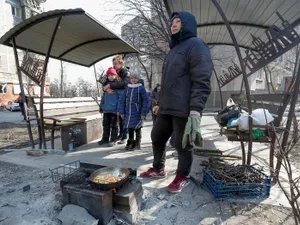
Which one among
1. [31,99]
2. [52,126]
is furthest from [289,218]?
[31,99]

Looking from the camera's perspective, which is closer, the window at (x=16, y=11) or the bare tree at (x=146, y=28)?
the bare tree at (x=146, y=28)

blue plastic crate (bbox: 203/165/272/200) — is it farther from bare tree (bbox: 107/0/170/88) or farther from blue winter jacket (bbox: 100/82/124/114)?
bare tree (bbox: 107/0/170/88)

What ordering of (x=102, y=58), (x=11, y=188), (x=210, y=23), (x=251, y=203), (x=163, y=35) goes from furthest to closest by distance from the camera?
(x=163, y=35)
(x=102, y=58)
(x=210, y=23)
(x=11, y=188)
(x=251, y=203)

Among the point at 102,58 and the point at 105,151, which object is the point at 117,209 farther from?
the point at 102,58

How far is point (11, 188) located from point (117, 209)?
5.63 feet

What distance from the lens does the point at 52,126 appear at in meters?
4.03

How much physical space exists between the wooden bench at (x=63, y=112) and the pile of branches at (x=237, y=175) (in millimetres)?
3053

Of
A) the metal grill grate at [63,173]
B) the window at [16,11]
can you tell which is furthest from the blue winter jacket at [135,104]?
the window at [16,11]

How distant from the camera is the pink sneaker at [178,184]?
2498 millimetres

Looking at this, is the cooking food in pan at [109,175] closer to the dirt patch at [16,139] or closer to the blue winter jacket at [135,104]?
the blue winter jacket at [135,104]

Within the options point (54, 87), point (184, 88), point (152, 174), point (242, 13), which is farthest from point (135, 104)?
point (54, 87)

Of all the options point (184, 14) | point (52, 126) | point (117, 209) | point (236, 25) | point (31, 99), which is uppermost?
point (236, 25)

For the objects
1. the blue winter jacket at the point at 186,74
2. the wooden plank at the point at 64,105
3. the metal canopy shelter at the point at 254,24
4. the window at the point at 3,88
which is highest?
the window at the point at 3,88

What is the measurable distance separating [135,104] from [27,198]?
2.44 m
